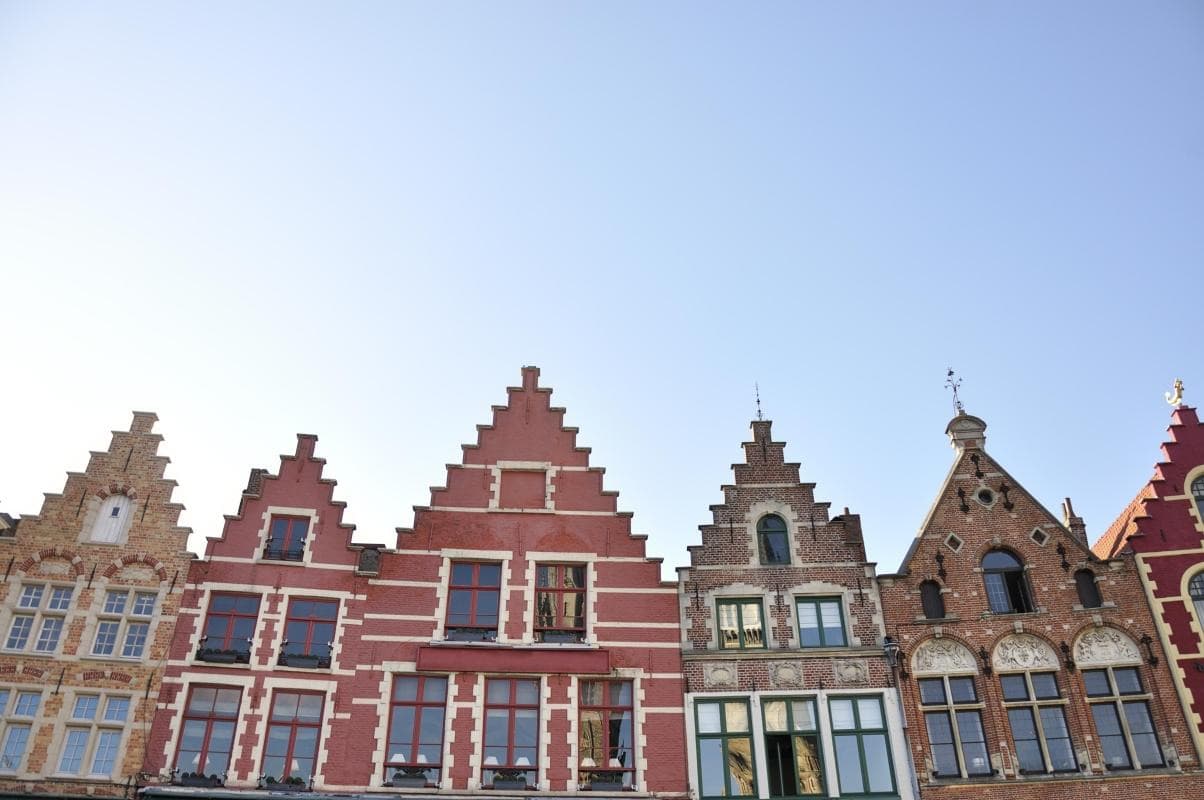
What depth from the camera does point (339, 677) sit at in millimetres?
21281

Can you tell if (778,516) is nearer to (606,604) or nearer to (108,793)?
(606,604)

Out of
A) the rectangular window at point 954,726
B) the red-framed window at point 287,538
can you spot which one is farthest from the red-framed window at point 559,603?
the rectangular window at point 954,726

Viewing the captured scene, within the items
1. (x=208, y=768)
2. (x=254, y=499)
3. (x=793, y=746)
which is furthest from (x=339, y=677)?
(x=793, y=746)

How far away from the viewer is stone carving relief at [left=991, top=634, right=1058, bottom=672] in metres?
21.5

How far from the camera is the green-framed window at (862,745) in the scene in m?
20.4

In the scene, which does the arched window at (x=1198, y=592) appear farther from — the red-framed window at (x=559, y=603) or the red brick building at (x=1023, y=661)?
the red-framed window at (x=559, y=603)

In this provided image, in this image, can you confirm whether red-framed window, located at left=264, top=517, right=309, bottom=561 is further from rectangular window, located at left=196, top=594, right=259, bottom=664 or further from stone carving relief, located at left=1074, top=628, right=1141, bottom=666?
stone carving relief, located at left=1074, top=628, right=1141, bottom=666

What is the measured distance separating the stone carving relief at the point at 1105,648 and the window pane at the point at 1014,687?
1301 mm

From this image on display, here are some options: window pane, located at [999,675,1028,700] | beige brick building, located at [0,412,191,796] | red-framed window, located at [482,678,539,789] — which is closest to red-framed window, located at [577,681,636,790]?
red-framed window, located at [482,678,539,789]

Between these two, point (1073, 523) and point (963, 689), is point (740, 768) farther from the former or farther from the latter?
point (1073, 523)

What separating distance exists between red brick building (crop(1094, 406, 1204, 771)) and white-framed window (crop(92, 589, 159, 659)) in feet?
72.2

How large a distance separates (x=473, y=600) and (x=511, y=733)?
3.14 meters

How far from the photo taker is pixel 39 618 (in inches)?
840

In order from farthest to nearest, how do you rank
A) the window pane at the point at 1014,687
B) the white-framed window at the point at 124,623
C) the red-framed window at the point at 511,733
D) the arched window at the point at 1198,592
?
A: the arched window at the point at 1198,592, the window pane at the point at 1014,687, the white-framed window at the point at 124,623, the red-framed window at the point at 511,733
